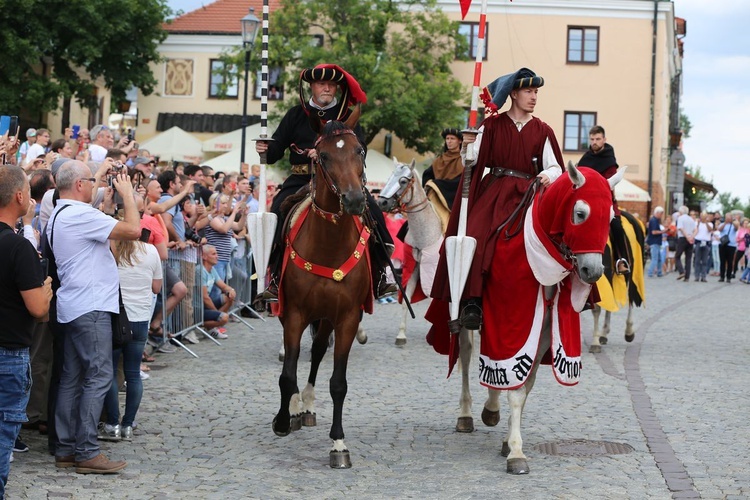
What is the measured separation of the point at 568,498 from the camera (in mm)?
6922

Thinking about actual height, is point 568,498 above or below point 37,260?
below

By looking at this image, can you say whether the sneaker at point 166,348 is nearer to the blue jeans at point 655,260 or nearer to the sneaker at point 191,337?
the sneaker at point 191,337

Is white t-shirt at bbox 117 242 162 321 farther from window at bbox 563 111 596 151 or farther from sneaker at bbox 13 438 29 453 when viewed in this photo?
window at bbox 563 111 596 151

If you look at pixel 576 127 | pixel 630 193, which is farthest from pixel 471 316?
pixel 576 127

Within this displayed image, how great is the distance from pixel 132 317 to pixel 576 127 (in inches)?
1474

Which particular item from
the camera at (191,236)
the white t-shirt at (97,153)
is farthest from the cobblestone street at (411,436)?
the white t-shirt at (97,153)

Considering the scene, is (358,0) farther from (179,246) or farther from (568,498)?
(568,498)

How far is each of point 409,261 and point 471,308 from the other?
5733mm

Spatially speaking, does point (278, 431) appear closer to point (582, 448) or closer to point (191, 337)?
point (582, 448)

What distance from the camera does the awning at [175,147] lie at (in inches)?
1246

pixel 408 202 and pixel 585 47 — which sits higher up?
pixel 585 47

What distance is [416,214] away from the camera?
539 inches

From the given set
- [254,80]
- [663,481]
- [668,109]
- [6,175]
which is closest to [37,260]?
[6,175]

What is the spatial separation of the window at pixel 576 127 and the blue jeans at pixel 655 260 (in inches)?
342
